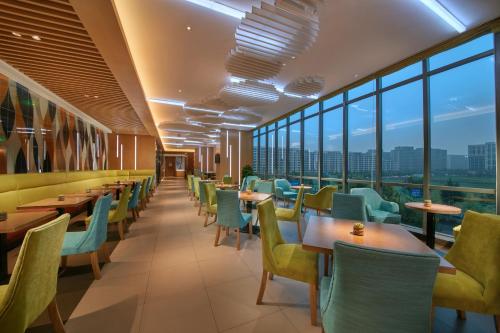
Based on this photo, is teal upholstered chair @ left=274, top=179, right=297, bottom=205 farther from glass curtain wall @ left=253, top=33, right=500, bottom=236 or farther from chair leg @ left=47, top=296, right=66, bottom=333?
chair leg @ left=47, top=296, right=66, bottom=333

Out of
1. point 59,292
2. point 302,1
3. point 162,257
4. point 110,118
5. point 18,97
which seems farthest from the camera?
point 110,118

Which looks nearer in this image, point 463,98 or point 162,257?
point 162,257

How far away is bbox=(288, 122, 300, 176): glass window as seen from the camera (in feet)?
27.9

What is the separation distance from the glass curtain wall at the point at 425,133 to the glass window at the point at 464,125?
0.01m

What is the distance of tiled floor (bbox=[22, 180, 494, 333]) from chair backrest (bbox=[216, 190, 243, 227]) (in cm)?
48

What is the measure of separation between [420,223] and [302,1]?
185 inches

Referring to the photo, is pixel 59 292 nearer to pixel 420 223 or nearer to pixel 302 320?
pixel 302 320

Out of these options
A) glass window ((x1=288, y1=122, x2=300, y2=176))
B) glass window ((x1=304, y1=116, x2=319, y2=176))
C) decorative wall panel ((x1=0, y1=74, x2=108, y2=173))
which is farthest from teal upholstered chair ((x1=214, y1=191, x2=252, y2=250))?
glass window ((x1=288, y1=122, x2=300, y2=176))

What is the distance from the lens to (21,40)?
3.04 m

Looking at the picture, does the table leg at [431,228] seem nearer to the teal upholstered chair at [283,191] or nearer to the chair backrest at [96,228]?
the teal upholstered chair at [283,191]

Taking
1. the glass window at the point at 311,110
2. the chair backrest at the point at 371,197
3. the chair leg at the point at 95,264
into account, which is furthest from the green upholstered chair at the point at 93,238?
the glass window at the point at 311,110

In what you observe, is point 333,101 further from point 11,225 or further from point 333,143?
point 11,225

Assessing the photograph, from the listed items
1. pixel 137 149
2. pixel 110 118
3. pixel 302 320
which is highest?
pixel 110 118

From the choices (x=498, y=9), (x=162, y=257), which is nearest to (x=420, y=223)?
(x=498, y=9)
